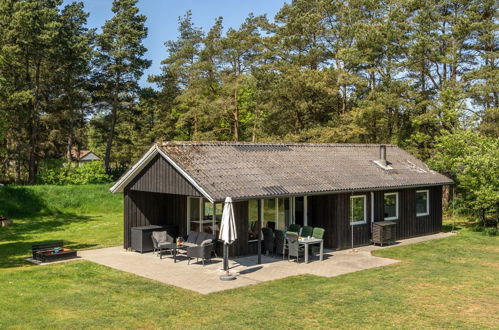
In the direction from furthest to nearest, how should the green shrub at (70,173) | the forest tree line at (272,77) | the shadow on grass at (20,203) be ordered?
the green shrub at (70,173) < the forest tree line at (272,77) < the shadow on grass at (20,203)

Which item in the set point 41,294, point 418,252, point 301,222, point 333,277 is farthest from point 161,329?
point 418,252

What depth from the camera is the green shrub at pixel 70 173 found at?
35.4 meters

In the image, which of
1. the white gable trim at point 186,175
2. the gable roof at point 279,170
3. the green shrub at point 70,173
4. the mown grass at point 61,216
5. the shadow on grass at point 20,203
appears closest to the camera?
the white gable trim at point 186,175

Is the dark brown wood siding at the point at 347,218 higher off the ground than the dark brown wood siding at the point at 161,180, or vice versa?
the dark brown wood siding at the point at 161,180

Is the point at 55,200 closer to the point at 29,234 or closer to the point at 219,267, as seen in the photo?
the point at 29,234

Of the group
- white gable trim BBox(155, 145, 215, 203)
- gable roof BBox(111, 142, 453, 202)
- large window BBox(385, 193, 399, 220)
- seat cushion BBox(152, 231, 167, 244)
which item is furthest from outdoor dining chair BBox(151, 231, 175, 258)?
large window BBox(385, 193, 399, 220)

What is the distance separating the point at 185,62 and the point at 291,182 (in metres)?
33.4

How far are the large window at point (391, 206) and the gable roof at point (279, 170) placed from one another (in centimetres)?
70

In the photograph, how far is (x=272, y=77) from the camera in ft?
116

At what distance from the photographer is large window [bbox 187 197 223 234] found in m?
16.2

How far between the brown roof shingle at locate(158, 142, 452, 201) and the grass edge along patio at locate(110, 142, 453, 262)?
0.04 meters

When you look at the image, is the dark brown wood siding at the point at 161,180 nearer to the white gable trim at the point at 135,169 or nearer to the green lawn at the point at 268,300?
the white gable trim at the point at 135,169

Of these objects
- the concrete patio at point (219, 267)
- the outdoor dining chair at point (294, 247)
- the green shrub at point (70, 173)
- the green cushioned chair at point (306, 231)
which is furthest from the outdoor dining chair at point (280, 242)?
the green shrub at point (70, 173)

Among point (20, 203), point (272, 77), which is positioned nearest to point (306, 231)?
point (20, 203)
